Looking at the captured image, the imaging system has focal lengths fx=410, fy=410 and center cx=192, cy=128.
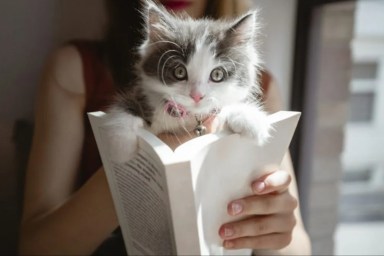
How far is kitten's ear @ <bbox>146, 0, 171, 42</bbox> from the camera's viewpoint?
43cm

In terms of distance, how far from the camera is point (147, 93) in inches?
→ 18.2

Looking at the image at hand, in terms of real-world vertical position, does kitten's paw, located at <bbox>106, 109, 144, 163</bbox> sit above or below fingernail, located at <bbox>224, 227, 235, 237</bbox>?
above

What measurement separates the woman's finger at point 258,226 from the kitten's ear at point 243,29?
205 mm

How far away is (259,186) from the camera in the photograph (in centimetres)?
44

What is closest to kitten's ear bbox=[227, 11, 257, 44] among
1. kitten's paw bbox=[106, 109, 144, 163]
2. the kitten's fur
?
the kitten's fur

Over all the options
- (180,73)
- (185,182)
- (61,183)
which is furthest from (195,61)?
(61,183)

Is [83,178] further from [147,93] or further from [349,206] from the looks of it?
[349,206]

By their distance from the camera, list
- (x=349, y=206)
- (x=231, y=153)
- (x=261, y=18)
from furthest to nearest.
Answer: (x=349, y=206) < (x=261, y=18) < (x=231, y=153)

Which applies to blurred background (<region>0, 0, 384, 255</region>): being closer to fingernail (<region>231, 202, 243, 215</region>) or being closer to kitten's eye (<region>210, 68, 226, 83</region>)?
kitten's eye (<region>210, 68, 226, 83</region>)

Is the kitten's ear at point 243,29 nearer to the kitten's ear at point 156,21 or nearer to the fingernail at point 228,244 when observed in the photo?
the kitten's ear at point 156,21

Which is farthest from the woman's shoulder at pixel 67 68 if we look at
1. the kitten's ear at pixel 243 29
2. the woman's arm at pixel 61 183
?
the kitten's ear at pixel 243 29

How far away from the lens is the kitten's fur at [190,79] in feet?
1.35

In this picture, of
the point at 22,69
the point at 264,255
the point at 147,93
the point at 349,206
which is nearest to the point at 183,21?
the point at 147,93

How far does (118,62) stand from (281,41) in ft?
0.72
